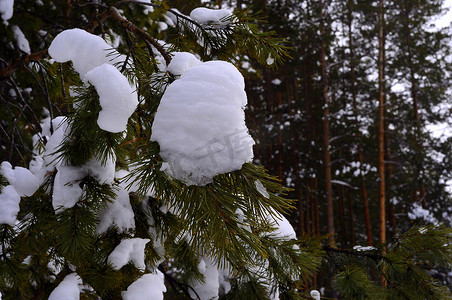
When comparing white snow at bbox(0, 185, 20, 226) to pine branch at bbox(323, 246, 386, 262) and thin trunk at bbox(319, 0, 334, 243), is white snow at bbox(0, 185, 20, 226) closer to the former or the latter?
pine branch at bbox(323, 246, 386, 262)

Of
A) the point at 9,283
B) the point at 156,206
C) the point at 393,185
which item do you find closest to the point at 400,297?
the point at 156,206

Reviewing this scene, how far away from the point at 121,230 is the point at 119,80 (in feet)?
2.35

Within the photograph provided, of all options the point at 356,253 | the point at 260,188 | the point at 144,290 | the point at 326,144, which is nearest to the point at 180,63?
the point at 260,188

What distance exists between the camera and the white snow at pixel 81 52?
119 centimetres

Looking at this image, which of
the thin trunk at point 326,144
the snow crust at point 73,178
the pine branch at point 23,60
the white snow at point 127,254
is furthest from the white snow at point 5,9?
the thin trunk at point 326,144

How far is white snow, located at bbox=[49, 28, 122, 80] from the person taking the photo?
119 cm

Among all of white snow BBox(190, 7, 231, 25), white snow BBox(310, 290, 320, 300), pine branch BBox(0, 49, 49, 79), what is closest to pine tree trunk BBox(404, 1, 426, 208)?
white snow BBox(310, 290, 320, 300)

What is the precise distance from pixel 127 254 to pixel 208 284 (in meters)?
1.11

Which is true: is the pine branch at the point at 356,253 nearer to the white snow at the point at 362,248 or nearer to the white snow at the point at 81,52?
the white snow at the point at 362,248

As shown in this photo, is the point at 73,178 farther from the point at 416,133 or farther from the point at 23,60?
the point at 416,133

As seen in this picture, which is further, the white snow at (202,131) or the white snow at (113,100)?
the white snow at (113,100)

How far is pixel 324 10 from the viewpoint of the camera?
11633 millimetres

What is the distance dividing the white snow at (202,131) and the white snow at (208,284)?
5.42ft

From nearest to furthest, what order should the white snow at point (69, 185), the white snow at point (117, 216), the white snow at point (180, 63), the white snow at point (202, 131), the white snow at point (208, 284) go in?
1. the white snow at point (202, 131)
2. the white snow at point (180, 63)
3. the white snow at point (69, 185)
4. the white snow at point (117, 216)
5. the white snow at point (208, 284)
